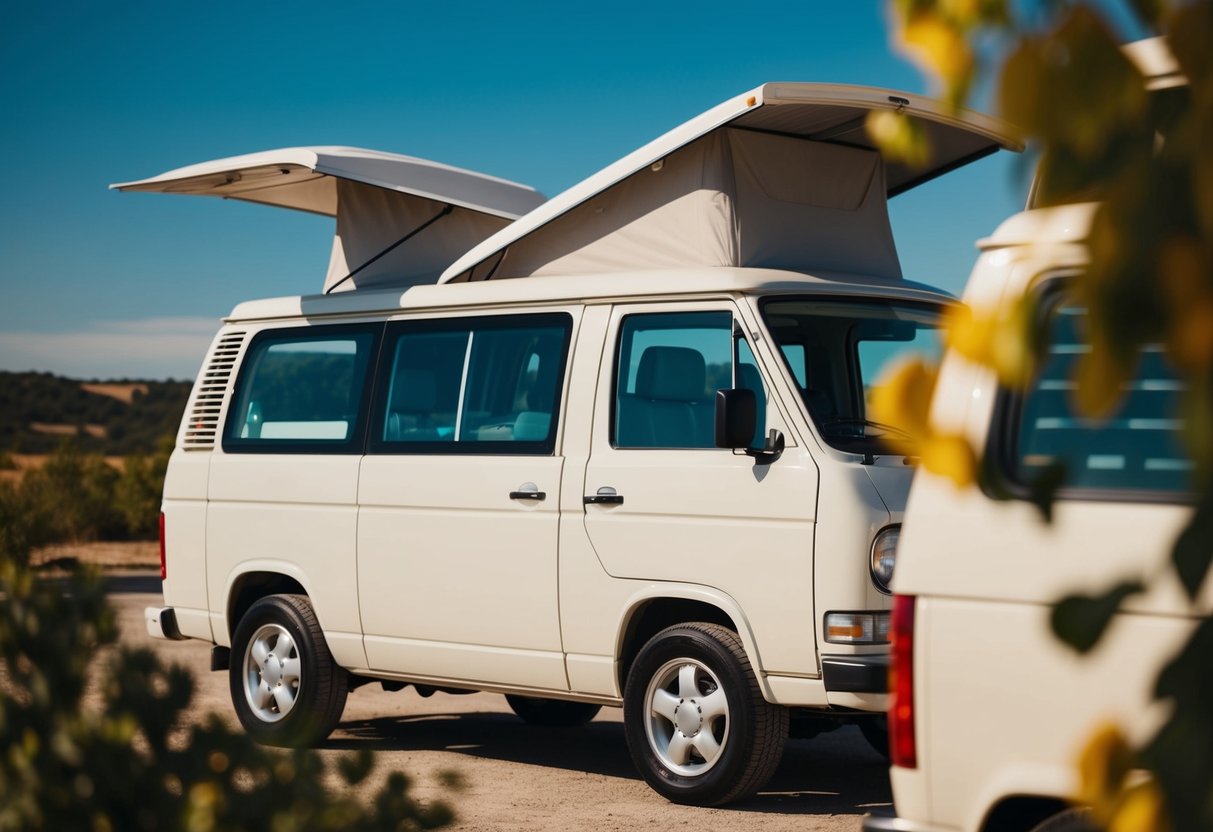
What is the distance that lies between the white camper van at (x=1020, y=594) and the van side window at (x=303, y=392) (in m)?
5.12

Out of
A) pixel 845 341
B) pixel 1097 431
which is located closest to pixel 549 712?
pixel 845 341

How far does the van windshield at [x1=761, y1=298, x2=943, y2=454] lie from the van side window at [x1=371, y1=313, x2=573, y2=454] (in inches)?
45.3

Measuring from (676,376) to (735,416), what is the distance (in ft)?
2.44

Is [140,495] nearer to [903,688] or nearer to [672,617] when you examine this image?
[672,617]

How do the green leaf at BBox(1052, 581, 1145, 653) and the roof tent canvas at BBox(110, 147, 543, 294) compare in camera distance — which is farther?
the roof tent canvas at BBox(110, 147, 543, 294)

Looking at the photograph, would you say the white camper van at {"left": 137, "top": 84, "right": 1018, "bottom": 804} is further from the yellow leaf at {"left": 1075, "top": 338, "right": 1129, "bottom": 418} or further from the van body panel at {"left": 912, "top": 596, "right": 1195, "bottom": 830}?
the yellow leaf at {"left": 1075, "top": 338, "right": 1129, "bottom": 418}

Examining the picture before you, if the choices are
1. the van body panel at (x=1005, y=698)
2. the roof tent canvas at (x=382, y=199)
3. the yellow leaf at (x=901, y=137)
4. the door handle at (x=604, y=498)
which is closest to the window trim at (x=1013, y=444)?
the van body panel at (x=1005, y=698)

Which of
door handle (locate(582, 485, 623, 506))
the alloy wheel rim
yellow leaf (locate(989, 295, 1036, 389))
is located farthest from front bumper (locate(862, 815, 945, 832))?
door handle (locate(582, 485, 623, 506))

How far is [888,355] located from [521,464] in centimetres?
190

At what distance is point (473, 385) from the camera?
8141 mm

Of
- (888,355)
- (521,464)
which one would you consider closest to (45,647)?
(521,464)

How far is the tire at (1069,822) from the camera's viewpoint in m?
3.56

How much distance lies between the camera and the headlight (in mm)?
6586

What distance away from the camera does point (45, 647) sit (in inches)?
115
